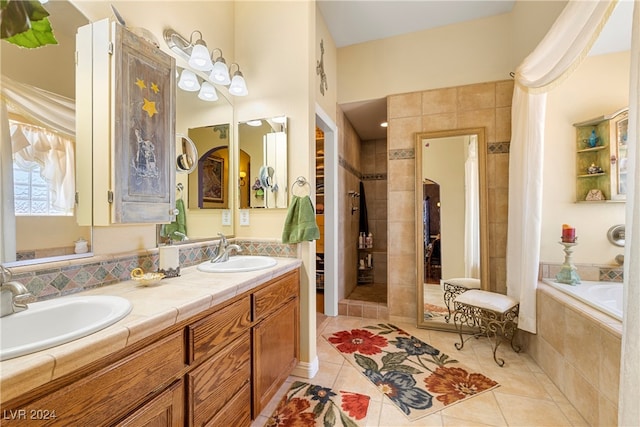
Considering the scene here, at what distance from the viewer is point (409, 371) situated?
1.98 metres

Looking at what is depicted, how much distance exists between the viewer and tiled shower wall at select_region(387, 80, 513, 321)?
2.56 m

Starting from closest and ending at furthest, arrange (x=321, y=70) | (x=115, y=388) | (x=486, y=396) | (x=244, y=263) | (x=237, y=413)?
1. (x=115, y=388)
2. (x=237, y=413)
3. (x=486, y=396)
4. (x=244, y=263)
5. (x=321, y=70)

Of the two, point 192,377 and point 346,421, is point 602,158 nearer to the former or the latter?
point 346,421

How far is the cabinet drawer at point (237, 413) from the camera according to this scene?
3.63ft

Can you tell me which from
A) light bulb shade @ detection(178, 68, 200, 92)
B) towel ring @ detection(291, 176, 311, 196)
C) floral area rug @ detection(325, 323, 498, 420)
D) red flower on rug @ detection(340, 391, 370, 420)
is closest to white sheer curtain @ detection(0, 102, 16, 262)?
light bulb shade @ detection(178, 68, 200, 92)

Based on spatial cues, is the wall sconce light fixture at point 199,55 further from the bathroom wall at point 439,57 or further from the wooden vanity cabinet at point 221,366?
the bathroom wall at point 439,57

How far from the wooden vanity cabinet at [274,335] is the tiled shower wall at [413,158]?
144 cm

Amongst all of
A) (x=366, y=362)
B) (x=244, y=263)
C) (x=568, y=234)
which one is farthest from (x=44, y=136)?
(x=568, y=234)

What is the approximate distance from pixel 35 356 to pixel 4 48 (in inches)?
40.9

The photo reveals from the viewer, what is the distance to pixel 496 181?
2.58 metres

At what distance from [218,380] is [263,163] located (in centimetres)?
142

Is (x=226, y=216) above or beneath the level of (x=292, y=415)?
above

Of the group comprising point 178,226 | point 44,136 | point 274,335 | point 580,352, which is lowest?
point 580,352

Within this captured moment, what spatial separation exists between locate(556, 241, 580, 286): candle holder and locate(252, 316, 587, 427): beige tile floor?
70 centimetres
